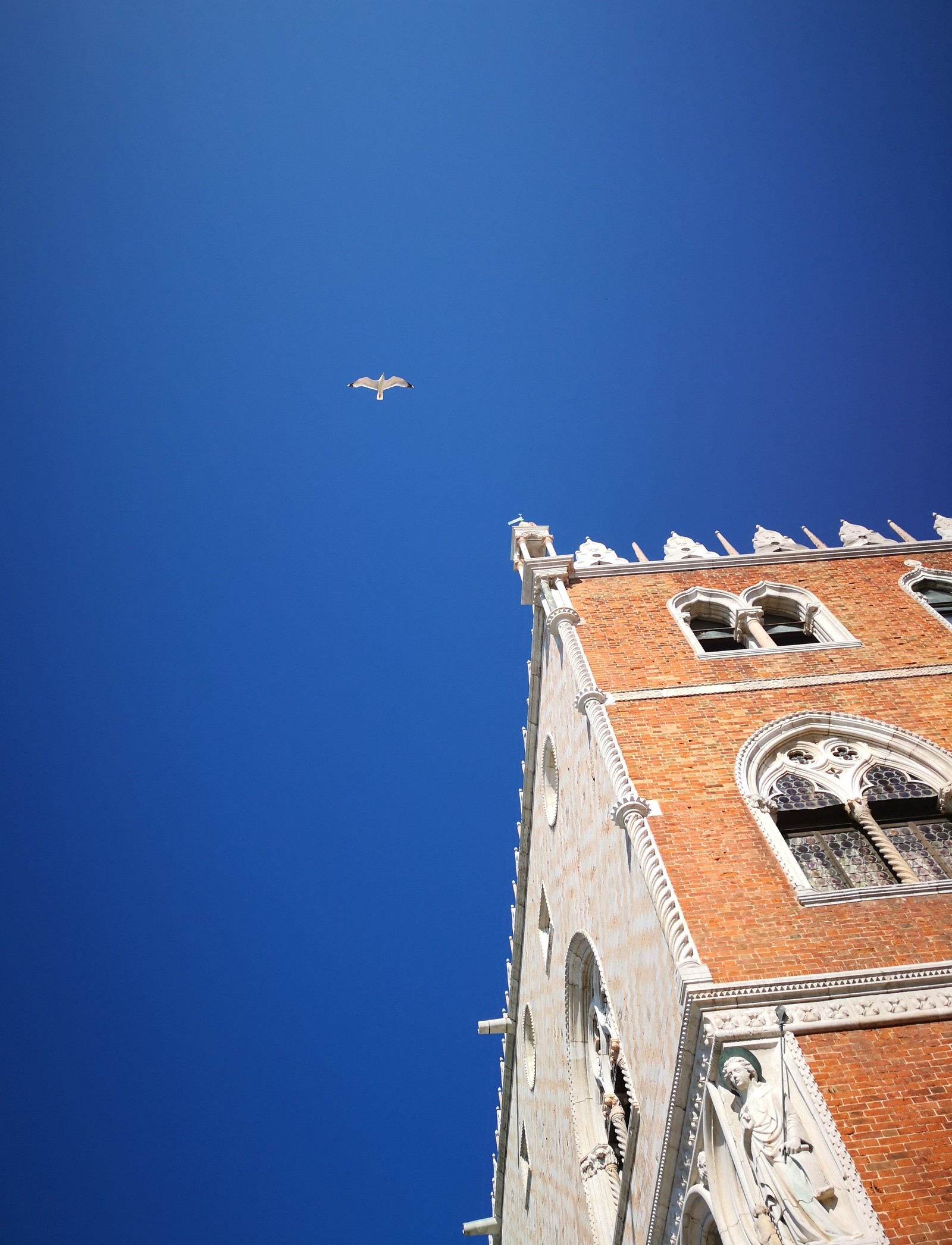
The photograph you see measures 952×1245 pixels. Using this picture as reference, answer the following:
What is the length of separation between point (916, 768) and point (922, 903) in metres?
2.80

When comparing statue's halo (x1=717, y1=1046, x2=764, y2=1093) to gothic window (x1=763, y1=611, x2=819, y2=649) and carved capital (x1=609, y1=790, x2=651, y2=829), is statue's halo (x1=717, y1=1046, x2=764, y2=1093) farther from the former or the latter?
gothic window (x1=763, y1=611, x2=819, y2=649)

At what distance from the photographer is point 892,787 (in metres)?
13.6

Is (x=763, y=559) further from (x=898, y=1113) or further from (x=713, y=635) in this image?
(x=898, y=1113)

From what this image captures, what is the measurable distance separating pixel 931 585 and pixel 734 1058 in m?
12.6

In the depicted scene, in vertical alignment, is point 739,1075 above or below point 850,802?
below

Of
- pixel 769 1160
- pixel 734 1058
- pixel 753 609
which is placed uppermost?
pixel 753 609

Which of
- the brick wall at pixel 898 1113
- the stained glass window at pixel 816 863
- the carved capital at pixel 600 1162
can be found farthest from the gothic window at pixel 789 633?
the carved capital at pixel 600 1162

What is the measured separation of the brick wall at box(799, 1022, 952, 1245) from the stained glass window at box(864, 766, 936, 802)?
3957 mm

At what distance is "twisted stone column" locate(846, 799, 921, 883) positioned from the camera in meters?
12.1

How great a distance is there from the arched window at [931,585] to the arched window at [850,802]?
5.39 meters

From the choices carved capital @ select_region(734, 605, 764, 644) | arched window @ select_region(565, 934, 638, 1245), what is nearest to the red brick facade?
carved capital @ select_region(734, 605, 764, 644)

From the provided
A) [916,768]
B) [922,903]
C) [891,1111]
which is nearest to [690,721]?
[916,768]

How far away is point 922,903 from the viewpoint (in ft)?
37.5

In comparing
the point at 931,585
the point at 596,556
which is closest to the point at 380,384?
the point at 596,556
